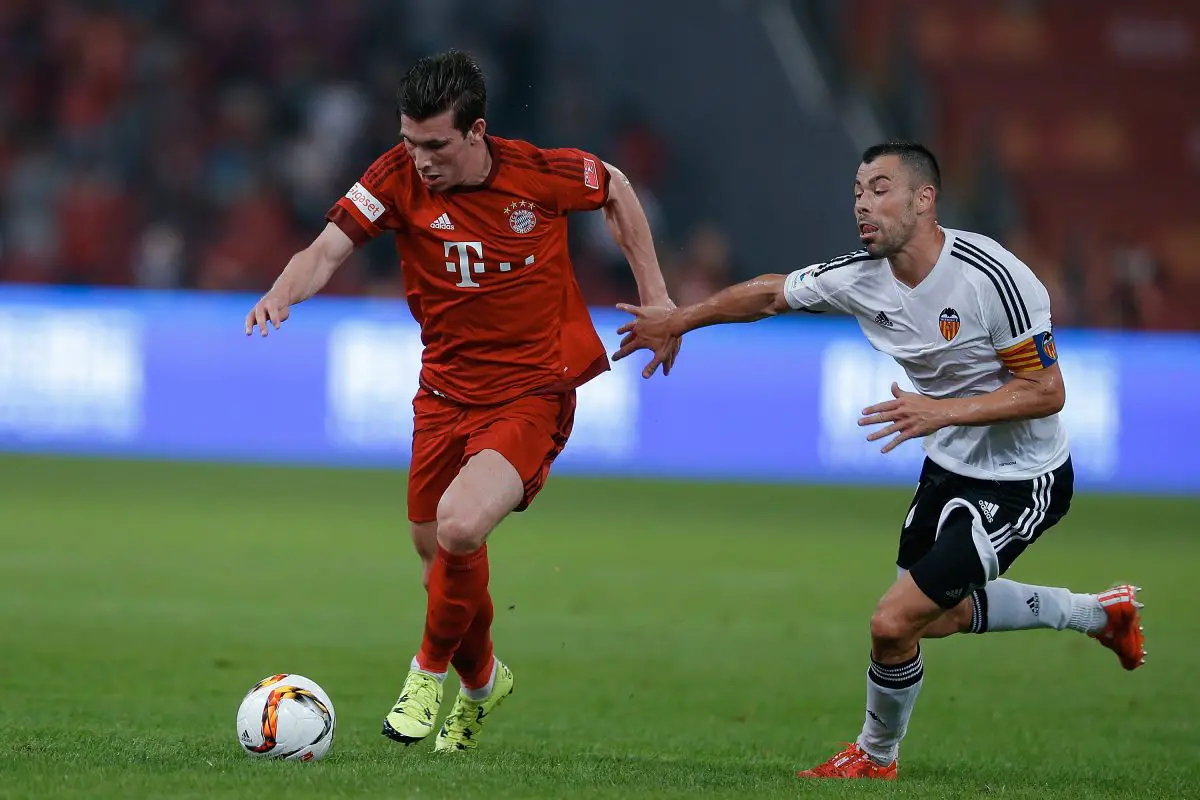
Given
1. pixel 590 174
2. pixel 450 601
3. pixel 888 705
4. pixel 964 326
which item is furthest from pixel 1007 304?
pixel 450 601

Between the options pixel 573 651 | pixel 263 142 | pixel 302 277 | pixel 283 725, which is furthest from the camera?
pixel 263 142

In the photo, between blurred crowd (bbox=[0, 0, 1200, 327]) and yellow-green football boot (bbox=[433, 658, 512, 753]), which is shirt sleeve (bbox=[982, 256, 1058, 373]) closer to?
yellow-green football boot (bbox=[433, 658, 512, 753])

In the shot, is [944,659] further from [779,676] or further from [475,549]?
[475,549]

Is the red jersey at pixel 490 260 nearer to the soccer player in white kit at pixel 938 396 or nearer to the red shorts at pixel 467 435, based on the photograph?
the red shorts at pixel 467 435

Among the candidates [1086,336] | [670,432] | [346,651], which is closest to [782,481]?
[670,432]

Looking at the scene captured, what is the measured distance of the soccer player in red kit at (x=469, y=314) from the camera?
18.7 feet

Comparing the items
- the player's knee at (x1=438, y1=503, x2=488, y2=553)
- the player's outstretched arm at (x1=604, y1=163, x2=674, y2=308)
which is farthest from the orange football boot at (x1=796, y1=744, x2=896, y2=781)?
the player's outstretched arm at (x1=604, y1=163, x2=674, y2=308)

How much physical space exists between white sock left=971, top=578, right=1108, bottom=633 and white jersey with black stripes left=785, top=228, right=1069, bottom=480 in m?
0.53

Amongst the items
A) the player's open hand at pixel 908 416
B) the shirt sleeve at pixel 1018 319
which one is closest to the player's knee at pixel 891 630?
the player's open hand at pixel 908 416

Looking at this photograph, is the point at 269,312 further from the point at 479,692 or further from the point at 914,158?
the point at 914,158

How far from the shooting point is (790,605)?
374 inches

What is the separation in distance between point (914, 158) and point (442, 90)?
1573mm

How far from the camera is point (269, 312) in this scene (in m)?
5.50

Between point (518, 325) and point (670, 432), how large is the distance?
969 centimetres
